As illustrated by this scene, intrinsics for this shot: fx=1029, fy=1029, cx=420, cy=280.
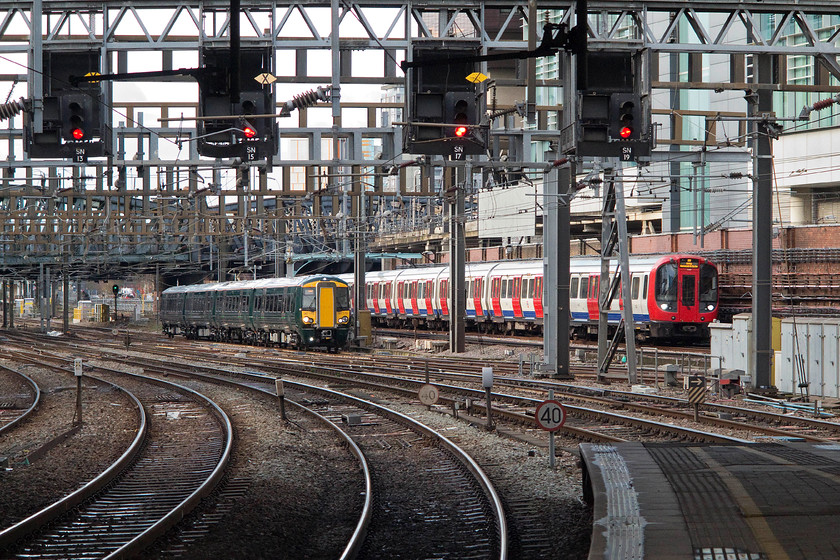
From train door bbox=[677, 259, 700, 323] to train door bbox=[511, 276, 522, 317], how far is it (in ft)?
27.6

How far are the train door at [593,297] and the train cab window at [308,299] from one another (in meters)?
10.5

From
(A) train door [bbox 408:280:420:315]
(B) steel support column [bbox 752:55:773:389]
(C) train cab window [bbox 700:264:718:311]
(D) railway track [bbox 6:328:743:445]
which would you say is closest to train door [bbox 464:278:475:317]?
(A) train door [bbox 408:280:420:315]

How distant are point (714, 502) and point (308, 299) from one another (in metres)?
31.6

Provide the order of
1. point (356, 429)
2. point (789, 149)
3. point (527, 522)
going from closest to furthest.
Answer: point (527, 522) → point (356, 429) → point (789, 149)

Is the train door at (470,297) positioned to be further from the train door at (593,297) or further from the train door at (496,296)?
the train door at (593,297)

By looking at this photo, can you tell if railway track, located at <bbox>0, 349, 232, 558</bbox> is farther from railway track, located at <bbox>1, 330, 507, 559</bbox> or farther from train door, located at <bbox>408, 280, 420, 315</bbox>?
train door, located at <bbox>408, 280, 420, 315</bbox>

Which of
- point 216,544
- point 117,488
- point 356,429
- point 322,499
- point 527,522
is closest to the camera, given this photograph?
point 216,544

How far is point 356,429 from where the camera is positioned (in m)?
17.5

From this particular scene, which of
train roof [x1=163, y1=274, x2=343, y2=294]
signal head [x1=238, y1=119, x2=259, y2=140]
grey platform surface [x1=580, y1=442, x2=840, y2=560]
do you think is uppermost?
signal head [x1=238, y1=119, x2=259, y2=140]

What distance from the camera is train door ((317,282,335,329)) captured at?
39844 mm

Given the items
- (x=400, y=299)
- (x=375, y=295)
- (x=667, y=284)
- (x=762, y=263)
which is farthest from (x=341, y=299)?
(x=762, y=263)

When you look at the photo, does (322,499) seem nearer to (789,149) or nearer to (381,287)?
(789,149)

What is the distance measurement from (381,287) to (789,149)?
2255 cm

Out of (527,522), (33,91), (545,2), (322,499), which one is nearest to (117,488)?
(322,499)
